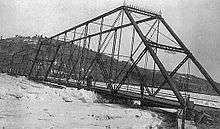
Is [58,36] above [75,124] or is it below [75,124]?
above

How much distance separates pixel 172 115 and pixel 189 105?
5238 millimetres

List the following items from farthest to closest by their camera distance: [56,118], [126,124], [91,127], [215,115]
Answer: [215,115]
[126,124]
[56,118]
[91,127]

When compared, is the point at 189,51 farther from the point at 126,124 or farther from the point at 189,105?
the point at 126,124

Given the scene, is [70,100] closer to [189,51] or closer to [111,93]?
[111,93]

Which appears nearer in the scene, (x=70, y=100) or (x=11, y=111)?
(x=11, y=111)

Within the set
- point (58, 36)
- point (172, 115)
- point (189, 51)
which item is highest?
point (58, 36)

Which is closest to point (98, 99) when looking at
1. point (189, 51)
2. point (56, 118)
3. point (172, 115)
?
point (172, 115)

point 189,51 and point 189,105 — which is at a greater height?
point 189,51

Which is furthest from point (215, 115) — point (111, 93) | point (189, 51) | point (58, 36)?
point (58, 36)

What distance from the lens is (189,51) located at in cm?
2280

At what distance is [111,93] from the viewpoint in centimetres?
2691

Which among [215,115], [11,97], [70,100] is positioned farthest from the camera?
[70,100]

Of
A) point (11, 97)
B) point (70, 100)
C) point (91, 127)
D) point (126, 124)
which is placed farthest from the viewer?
point (70, 100)

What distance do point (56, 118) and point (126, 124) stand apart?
14.2 ft
